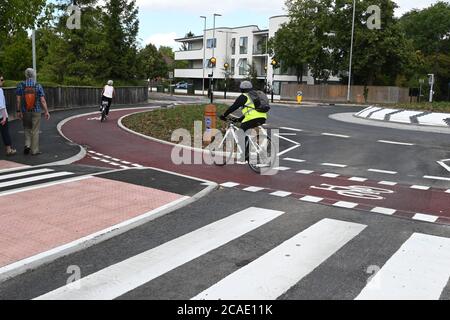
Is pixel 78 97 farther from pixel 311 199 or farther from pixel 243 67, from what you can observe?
pixel 243 67

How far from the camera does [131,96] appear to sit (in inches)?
1620

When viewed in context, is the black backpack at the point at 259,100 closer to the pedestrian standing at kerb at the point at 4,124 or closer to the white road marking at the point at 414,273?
the white road marking at the point at 414,273

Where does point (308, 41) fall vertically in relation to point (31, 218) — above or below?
above

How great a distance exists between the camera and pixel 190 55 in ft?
286

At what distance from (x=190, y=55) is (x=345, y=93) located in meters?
36.6

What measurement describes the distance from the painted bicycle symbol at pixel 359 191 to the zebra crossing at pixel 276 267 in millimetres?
1977

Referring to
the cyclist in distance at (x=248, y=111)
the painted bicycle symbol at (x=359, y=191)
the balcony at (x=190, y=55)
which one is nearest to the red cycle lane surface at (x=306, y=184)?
the painted bicycle symbol at (x=359, y=191)

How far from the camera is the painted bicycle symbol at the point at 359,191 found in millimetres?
8797

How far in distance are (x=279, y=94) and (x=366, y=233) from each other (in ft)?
207

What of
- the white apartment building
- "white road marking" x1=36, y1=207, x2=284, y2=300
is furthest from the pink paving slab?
the white apartment building

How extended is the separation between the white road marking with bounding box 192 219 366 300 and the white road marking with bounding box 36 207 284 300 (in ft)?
2.24

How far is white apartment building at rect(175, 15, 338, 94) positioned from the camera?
70312 millimetres
